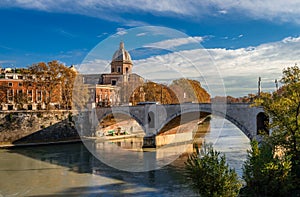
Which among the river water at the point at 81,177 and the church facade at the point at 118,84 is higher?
the church facade at the point at 118,84

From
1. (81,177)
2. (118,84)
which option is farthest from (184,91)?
(81,177)

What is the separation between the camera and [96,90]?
139ft

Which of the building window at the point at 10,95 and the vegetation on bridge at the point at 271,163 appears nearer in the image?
the vegetation on bridge at the point at 271,163

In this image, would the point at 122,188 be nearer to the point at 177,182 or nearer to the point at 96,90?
the point at 177,182

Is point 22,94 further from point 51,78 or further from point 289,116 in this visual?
point 289,116

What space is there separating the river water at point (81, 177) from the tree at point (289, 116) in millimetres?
3158

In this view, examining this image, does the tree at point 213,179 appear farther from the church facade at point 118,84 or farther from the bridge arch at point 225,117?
the church facade at point 118,84

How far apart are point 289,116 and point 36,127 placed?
63.9ft

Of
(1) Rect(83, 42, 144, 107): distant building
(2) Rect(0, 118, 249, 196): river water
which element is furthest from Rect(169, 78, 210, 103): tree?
(2) Rect(0, 118, 249, 196): river water

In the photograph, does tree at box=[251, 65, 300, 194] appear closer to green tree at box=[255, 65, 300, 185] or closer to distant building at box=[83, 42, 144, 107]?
green tree at box=[255, 65, 300, 185]

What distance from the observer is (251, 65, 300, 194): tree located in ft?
30.6

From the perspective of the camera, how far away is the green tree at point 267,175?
27.1ft

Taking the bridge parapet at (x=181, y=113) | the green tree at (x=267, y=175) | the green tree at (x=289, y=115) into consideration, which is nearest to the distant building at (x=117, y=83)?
the bridge parapet at (x=181, y=113)

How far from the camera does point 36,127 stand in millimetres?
24766
